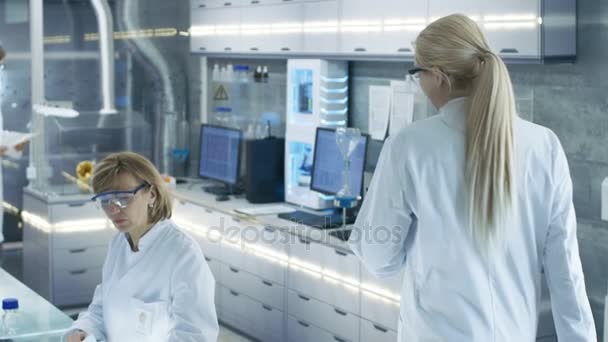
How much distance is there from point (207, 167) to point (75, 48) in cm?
140

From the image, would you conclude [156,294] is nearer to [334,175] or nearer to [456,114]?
[456,114]

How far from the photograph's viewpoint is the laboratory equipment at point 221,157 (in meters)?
6.39

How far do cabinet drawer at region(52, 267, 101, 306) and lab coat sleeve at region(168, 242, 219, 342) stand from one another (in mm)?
3662

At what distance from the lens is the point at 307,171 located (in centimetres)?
591

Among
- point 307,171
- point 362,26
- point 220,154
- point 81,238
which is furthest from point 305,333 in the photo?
point 81,238

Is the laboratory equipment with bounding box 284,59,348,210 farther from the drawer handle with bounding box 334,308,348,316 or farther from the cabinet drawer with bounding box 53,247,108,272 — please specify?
the cabinet drawer with bounding box 53,247,108,272

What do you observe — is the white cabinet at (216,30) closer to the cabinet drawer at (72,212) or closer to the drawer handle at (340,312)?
the cabinet drawer at (72,212)

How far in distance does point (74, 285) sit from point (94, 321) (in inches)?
133

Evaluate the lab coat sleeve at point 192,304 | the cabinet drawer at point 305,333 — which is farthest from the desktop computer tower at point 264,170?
the lab coat sleeve at point 192,304

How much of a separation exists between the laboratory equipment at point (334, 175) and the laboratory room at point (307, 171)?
17 mm

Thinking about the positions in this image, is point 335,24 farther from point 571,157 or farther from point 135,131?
point 135,131

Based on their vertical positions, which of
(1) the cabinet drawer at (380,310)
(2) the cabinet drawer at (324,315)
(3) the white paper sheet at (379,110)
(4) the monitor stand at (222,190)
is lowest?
(2) the cabinet drawer at (324,315)

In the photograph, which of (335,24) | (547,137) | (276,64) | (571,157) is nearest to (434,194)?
(547,137)

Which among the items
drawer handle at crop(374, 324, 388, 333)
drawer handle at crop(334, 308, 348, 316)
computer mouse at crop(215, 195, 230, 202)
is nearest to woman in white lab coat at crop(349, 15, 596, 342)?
drawer handle at crop(374, 324, 388, 333)
